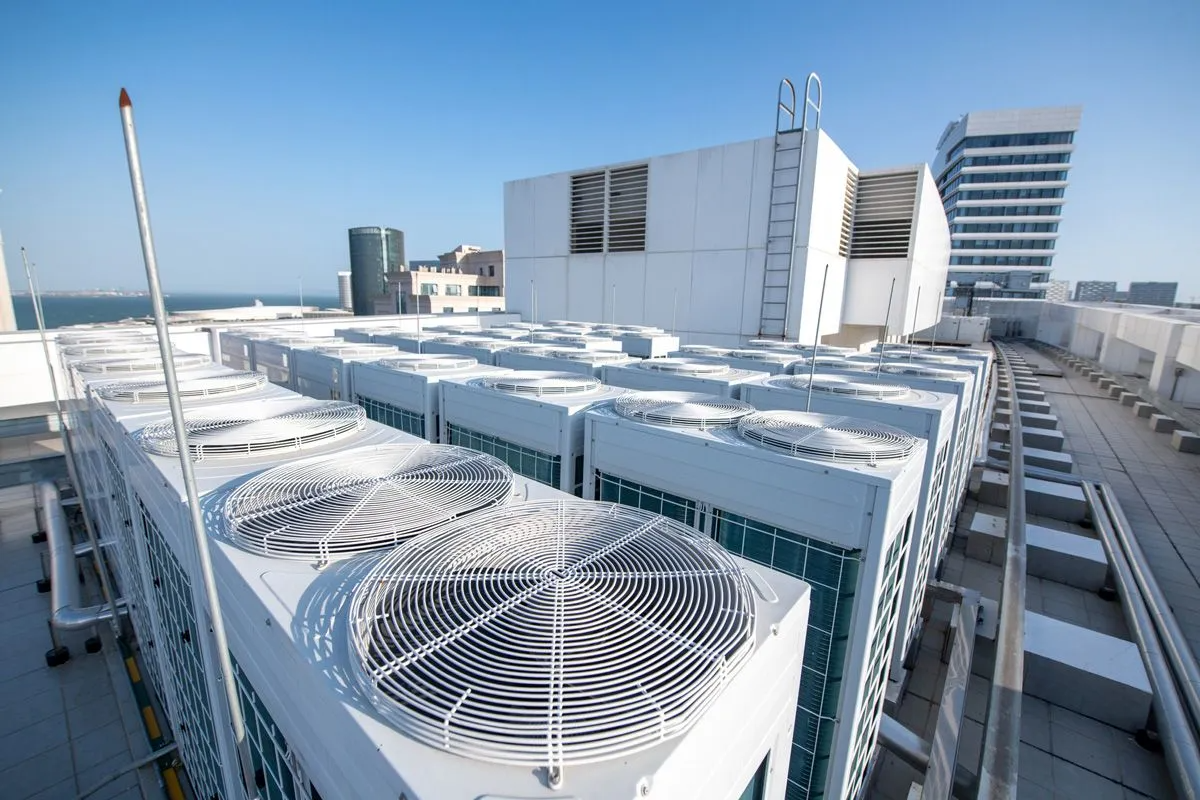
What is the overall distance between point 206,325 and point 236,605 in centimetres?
2559

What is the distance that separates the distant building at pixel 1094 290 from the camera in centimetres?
11556

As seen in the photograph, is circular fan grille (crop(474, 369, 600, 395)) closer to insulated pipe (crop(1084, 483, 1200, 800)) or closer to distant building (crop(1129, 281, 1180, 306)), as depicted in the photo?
insulated pipe (crop(1084, 483, 1200, 800))

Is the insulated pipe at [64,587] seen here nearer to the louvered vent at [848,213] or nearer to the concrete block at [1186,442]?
the louvered vent at [848,213]

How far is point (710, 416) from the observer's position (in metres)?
8.06

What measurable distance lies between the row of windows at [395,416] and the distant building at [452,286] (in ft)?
88.0

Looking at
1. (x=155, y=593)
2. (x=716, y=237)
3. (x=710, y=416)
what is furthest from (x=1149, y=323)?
(x=155, y=593)

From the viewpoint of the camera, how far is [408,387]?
11781 mm

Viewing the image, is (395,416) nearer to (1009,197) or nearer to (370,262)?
(370,262)

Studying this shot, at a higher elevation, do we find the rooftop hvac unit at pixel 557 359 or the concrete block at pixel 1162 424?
the rooftop hvac unit at pixel 557 359

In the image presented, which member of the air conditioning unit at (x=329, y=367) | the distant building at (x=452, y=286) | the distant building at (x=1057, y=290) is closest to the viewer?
the air conditioning unit at (x=329, y=367)

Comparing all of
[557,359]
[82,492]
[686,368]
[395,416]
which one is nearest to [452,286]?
[82,492]

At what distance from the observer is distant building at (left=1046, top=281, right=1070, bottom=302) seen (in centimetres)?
8879

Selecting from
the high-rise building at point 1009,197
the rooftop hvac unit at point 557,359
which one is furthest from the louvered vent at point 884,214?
the high-rise building at point 1009,197

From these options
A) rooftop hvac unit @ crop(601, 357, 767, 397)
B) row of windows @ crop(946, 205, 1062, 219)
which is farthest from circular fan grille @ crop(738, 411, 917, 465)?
row of windows @ crop(946, 205, 1062, 219)
